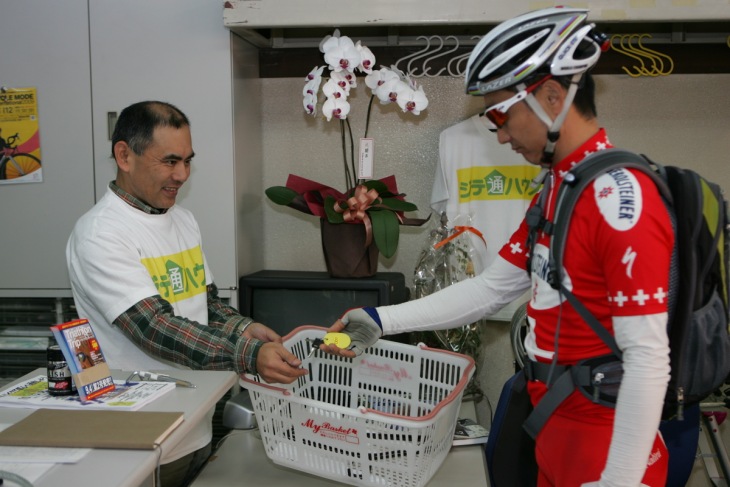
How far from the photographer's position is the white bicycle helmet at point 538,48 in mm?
1382

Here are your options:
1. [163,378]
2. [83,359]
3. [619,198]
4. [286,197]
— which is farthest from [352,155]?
[619,198]

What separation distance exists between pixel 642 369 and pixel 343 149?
2140 millimetres

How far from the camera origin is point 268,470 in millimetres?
1910

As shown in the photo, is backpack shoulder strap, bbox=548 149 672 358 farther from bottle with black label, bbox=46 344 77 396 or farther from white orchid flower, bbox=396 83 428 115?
white orchid flower, bbox=396 83 428 115

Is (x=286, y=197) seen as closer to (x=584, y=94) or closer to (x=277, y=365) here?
(x=277, y=365)

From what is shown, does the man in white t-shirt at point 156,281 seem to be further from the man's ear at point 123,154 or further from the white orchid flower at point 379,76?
the white orchid flower at point 379,76

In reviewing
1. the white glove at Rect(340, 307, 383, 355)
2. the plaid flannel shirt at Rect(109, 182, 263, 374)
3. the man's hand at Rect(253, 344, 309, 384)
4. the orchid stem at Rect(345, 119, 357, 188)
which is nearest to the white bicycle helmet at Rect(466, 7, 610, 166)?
the white glove at Rect(340, 307, 383, 355)

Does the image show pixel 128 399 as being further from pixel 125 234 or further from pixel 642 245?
pixel 642 245

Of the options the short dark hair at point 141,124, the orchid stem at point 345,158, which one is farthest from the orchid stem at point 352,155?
the short dark hair at point 141,124

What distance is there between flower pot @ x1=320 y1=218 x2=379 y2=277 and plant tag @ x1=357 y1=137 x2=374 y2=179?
0.76 ft

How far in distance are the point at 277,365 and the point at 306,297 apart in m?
1.05

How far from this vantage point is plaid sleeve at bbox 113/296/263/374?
71.7 inches

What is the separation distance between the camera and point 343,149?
10.3ft

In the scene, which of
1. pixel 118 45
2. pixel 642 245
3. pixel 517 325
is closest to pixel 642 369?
pixel 642 245
